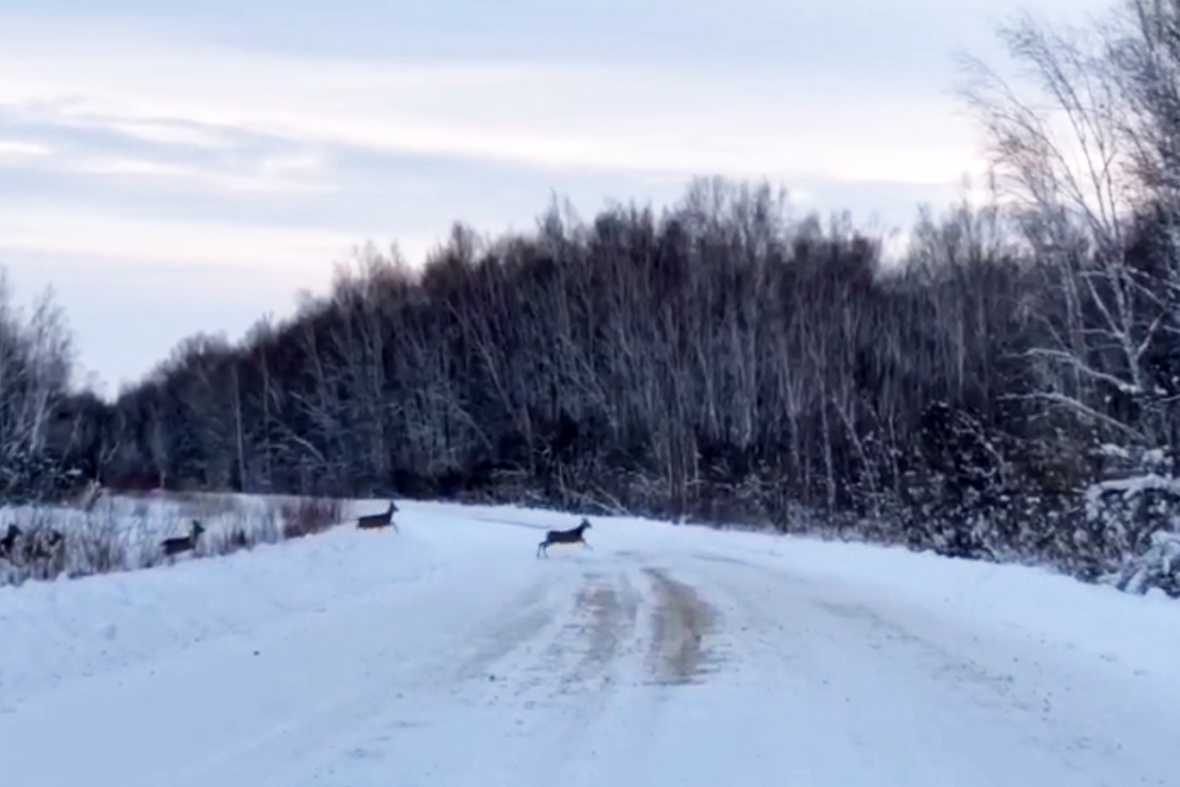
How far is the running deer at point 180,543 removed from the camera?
90.1 feet

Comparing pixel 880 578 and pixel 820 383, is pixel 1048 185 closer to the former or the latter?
pixel 880 578

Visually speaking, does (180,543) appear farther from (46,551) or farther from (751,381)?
(751,381)

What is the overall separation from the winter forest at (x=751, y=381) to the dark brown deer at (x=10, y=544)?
46.8 feet

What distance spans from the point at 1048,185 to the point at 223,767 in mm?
27732

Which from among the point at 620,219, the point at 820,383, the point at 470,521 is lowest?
the point at 470,521

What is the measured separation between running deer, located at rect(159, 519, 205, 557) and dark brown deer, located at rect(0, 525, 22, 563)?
283 cm

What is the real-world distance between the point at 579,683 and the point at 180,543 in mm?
15245

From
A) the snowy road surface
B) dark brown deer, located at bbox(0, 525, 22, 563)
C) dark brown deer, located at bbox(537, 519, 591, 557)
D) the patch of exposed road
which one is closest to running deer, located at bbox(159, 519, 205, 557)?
the snowy road surface

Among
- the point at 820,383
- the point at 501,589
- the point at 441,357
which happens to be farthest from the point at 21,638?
the point at 441,357

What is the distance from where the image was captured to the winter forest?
30672 mm

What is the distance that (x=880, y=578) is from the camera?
30250 mm

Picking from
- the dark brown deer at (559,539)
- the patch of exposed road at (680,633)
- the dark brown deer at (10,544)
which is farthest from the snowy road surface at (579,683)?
the dark brown deer at (559,539)

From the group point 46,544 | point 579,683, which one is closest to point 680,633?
point 579,683

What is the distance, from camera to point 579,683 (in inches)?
591
